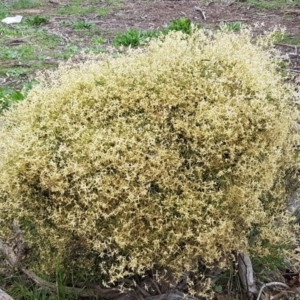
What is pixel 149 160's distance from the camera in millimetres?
2570

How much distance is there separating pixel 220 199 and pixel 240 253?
1.48 ft

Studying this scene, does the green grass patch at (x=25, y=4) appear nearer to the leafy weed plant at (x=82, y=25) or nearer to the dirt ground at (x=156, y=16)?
the dirt ground at (x=156, y=16)

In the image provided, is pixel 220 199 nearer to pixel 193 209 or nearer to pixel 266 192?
pixel 193 209

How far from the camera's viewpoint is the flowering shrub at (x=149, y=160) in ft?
8.34

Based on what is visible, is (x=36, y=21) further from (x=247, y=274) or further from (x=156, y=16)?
(x=247, y=274)

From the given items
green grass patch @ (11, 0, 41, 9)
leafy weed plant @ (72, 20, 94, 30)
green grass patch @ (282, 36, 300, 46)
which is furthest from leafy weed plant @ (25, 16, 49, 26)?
green grass patch @ (282, 36, 300, 46)

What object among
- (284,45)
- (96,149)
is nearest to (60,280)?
(96,149)

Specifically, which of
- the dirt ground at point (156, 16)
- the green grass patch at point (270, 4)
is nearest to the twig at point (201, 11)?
the dirt ground at point (156, 16)

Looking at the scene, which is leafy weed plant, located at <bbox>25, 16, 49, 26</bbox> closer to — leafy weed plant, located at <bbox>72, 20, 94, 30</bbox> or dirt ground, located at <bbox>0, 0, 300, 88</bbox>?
dirt ground, located at <bbox>0, 0, 300, 88</bbox>

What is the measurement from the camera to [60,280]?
112 inches

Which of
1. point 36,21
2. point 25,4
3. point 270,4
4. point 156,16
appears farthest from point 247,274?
point 25,4

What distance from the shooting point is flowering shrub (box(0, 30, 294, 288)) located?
254 centimetres

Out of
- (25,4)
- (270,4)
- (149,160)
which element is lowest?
(270,4)

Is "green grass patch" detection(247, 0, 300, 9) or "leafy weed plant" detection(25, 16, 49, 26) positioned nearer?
"leafy weed plant" detection(25, 16, 49, 26)
